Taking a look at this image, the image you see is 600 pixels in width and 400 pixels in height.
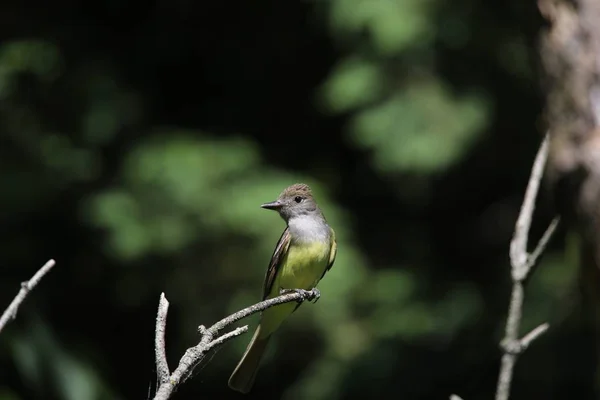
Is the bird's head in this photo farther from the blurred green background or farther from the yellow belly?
the blurred green background

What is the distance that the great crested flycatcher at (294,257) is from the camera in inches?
119

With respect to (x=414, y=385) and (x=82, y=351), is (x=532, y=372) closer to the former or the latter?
(x=414, y=385)

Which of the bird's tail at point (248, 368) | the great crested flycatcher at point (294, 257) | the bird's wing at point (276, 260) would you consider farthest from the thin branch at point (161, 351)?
the bird's wing at point (276, 260)

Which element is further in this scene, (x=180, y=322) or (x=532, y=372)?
(x=180, y=322)

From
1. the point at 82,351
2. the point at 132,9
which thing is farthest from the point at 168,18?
the point at 82,351

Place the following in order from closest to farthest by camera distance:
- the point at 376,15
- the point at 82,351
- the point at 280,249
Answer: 1. the point at 280,249
2. the point at 82,351
3. the point at 376,15

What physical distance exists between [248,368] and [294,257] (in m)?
0.36

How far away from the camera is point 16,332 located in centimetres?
340

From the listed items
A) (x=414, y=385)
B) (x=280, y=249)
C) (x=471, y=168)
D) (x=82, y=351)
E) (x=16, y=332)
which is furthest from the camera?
(x=471, y=168)

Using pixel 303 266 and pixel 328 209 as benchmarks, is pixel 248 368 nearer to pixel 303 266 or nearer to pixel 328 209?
pixel 303 266

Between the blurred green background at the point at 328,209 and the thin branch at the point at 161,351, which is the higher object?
the blurred green background at the point at 328,209

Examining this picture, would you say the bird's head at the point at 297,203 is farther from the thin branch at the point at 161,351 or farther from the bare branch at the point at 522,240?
the thin branch at the point at 161,351

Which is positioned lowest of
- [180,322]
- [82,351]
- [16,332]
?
[16,332]

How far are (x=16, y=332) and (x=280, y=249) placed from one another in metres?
0.97
